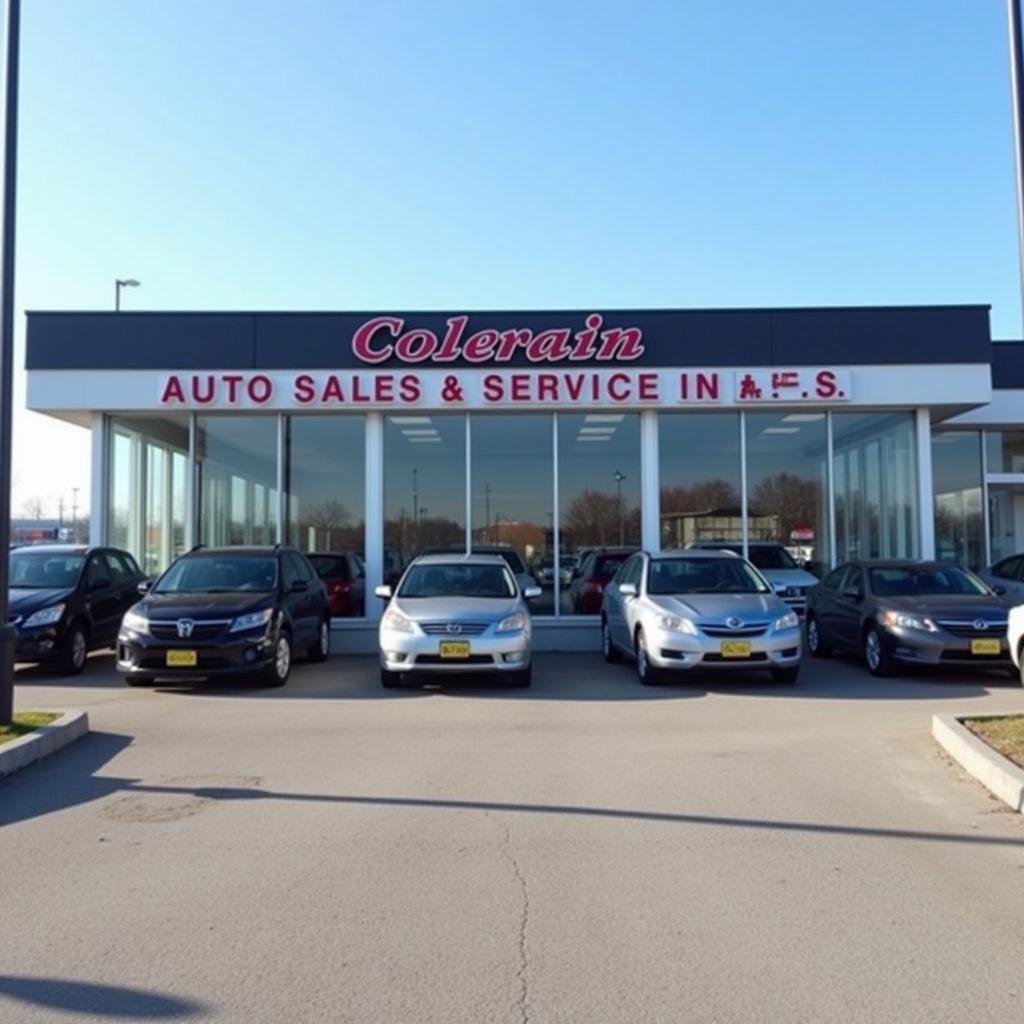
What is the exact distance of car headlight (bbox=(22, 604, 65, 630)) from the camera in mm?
13062

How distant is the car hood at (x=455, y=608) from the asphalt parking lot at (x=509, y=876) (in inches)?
81.9

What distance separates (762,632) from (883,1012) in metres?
8.24

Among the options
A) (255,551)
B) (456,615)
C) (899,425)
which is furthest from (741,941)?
(899,425)

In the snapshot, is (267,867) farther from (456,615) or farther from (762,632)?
(762,632)

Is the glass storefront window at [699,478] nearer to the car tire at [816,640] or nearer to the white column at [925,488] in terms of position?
the white column at [925,488]

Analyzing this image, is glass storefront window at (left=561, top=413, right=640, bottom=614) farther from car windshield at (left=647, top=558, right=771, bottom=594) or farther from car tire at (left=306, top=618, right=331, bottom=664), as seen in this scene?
car windshield at (left=647, top=558, right=771, bottom=594)

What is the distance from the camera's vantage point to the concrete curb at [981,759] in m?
6.68

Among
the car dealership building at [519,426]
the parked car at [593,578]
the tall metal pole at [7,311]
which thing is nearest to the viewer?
the tall metal pole at [7,311]

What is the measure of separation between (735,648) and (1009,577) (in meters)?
8.29

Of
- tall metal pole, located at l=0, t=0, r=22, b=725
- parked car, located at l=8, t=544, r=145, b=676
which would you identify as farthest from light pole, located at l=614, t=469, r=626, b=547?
tall metal pole, located at l=0, t=0, r=22, b=725

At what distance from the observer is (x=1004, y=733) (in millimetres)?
8203

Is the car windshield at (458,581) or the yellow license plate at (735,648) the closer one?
the yellow license plate at (735,648)

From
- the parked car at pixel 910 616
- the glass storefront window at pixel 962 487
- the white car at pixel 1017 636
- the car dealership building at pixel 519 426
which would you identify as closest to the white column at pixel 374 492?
the car dealership building at pixel 519 426

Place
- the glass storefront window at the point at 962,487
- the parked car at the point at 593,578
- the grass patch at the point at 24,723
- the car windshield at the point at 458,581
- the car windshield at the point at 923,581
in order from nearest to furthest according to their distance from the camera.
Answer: the grass patch at the point at 24,723
the car windshield at the point at 458,581
the car windshield at the point at 923,581
the parked car at the point at 593,578
the glass storefront window at the point at 962,487
